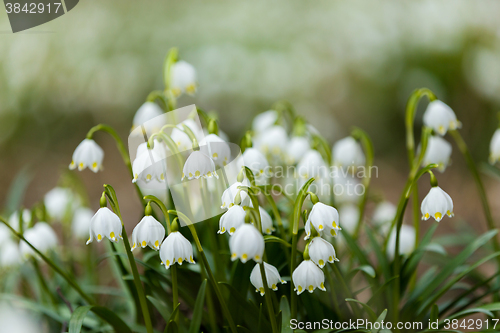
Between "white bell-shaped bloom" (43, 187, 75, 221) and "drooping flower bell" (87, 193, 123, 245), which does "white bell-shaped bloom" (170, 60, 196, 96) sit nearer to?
"drooping flower bell" (87, 193, 123, 245)

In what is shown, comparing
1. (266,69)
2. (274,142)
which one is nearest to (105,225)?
(274,142)

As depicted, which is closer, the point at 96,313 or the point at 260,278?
the point at 260,278

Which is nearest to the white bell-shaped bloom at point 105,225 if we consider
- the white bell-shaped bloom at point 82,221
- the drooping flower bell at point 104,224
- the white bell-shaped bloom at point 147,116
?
the drooping flower bell at point 104,224

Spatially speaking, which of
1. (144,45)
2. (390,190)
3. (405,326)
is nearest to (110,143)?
(144,45)

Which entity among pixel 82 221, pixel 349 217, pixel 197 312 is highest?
pixel 82 221

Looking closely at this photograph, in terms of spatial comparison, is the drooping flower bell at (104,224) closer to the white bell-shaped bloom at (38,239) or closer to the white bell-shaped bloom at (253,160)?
the white bell-shaped bloom at (253,160)

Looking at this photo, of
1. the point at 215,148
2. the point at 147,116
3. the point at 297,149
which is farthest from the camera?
the point at 297,149

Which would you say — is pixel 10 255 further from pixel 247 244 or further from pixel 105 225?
pixel 247 244
